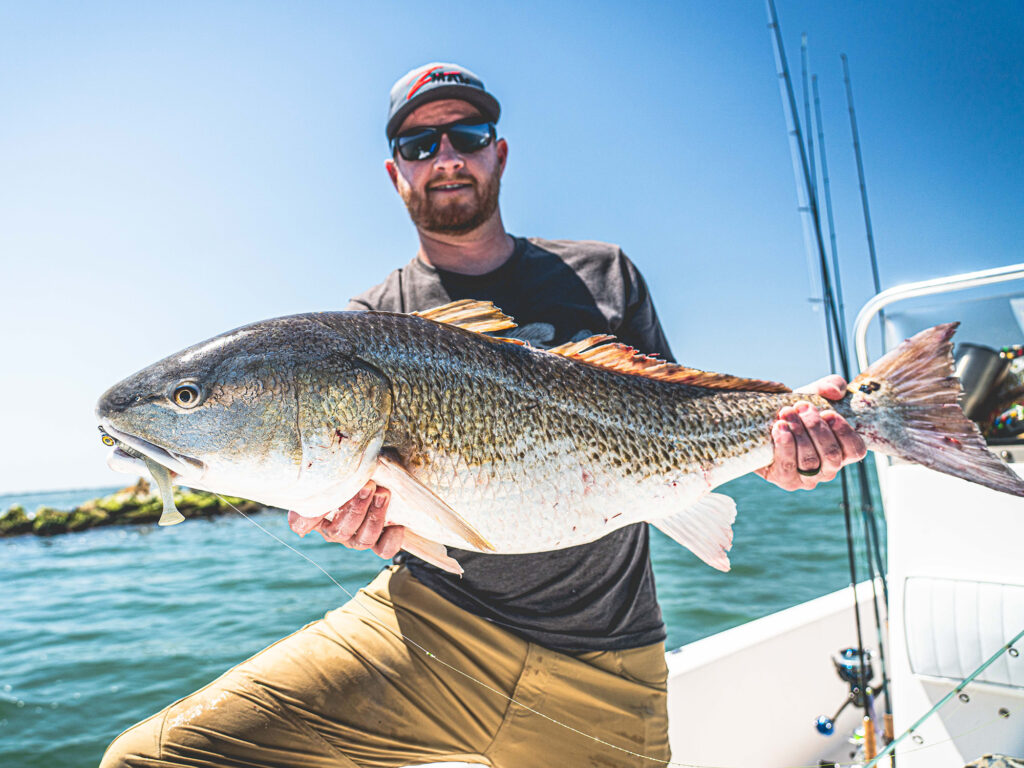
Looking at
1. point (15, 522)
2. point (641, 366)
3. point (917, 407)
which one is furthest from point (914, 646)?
point (15, 522)

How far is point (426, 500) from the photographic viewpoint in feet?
5.76

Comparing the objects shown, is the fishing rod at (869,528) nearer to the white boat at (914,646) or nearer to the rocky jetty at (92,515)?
the white boat at (914,646)

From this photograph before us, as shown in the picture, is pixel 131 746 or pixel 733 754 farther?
pixel 733 754

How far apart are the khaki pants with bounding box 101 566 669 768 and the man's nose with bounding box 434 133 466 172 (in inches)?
66.3

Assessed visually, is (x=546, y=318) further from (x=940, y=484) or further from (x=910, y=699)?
(x=910, y=699)

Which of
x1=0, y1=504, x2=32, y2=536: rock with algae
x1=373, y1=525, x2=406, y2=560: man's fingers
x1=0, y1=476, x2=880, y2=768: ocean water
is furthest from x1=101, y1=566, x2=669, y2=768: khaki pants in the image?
x1=0, y1=504, x2=32, y2=536: rock with algae

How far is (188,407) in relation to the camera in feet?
5.56

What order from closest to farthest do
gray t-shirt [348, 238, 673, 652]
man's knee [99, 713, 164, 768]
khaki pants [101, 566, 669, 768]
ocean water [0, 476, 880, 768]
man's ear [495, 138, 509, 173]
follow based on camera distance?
man's knee [99, 713, 164, 768], khaki pants [101, 566, 669, 768], gray t-shirt [348, 238, 673, 652], man's ear [495, 138, 509, 173], ocean water [0, 476, 880, 768]

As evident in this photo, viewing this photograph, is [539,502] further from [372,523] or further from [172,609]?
[172,609]

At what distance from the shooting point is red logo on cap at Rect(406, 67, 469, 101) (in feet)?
9.29

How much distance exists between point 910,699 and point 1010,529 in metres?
0.90

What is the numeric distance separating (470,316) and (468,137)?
1170mm

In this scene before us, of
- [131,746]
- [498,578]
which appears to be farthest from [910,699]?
[131,746]

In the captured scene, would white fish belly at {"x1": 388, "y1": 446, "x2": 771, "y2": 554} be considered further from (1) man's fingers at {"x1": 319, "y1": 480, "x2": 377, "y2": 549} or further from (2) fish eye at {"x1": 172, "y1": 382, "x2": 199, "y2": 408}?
(2) fish eye at {"x1": 172, "y1": 382, "x2": 199, "y2": 408}
